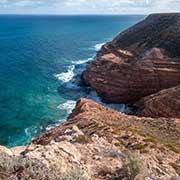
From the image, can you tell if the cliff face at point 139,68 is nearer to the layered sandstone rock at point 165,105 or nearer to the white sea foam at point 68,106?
the white sea foam at point 68,106

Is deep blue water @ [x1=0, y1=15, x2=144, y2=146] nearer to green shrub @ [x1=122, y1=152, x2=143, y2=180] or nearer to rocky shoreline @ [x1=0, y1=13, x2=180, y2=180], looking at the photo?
rocky shoreline @ [x1=0, y1=13, x2=180, y2=180]

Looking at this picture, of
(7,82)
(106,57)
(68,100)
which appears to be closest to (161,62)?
(106,57)

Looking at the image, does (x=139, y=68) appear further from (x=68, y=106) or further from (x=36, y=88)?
(x=36, y=88)

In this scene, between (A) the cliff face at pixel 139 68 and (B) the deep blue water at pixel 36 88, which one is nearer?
(B) the deep blue water at pixel 36 88

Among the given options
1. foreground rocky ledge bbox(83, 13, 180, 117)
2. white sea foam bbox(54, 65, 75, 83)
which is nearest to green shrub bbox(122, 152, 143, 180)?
foreground rocky ledge bbox(83, 13, 180, 117)

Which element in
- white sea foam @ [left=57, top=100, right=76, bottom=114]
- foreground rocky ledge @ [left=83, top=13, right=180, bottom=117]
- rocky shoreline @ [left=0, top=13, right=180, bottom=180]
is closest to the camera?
rocky shoreline @ [left=0, top=13, right=180, bottom=180]

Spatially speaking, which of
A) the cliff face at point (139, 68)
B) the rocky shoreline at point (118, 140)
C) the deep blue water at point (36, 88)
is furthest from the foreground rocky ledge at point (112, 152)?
the cliff face at point (139, 68)
